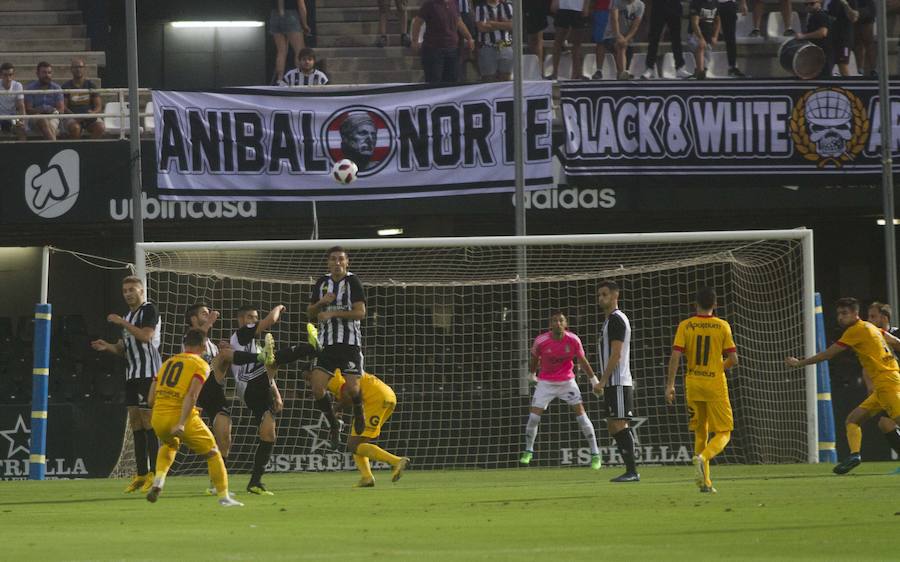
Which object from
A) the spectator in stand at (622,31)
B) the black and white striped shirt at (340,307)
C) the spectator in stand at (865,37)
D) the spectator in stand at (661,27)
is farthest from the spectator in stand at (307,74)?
the black and white striped shirt at (340,307)

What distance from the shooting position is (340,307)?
13.7 meters

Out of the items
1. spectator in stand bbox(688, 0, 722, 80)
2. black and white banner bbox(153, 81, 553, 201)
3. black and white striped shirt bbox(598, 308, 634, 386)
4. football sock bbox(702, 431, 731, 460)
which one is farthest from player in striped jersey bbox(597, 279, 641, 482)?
spectator in stand bbox(688, 0, 722, 80)

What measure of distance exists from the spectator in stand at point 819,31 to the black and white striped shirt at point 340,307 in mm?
11208

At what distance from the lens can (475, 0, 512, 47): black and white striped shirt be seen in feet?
76.2

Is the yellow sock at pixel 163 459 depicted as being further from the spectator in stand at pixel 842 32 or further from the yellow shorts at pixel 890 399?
the spectator in stand at pixel 842 32

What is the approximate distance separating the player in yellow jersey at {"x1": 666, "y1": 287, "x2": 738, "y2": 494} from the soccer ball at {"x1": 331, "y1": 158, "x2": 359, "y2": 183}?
25.2 feet

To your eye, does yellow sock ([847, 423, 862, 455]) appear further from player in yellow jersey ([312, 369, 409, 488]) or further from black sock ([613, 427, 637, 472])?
player in yellow jersey ([312, 369, 409, 488])

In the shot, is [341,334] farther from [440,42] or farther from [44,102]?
[44,102]

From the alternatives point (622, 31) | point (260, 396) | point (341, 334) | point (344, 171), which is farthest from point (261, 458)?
point (622, 31)

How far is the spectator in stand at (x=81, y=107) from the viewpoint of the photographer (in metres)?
22.0

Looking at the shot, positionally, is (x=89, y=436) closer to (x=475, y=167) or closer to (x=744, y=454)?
(x=475, y=167)

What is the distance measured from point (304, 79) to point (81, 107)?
350 cm

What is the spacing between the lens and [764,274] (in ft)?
66.4

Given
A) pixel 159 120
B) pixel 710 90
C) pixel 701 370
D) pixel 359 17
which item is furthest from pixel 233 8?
pixel 701 370
